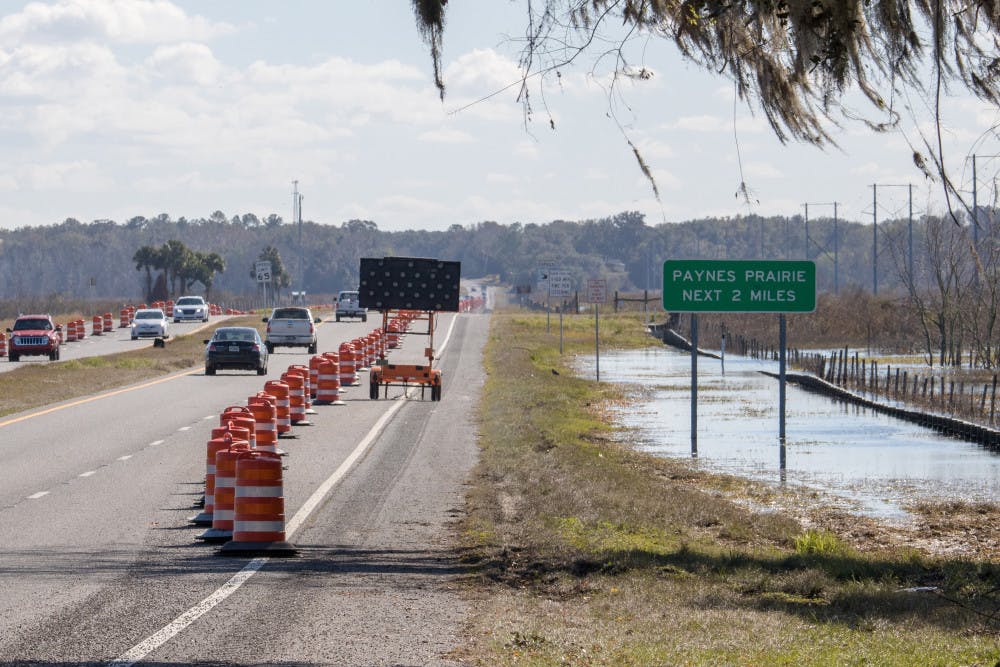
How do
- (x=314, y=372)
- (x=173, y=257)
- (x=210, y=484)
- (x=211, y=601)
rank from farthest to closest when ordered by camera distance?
(x=173, y=257) → (x=314, y=372) → (x=210, y=484) → (x=211, y=601)

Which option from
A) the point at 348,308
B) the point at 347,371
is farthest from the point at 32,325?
the point at 348,308

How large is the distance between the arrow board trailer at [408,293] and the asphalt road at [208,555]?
6.76 m

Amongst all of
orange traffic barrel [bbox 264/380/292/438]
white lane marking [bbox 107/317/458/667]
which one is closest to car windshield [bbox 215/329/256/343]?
orange traffic barrel [bbox 264/380/292/438]

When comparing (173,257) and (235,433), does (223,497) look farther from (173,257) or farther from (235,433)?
(173,257)

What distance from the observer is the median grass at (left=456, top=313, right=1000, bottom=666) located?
9000 millimetres

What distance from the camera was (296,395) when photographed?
91.4ft

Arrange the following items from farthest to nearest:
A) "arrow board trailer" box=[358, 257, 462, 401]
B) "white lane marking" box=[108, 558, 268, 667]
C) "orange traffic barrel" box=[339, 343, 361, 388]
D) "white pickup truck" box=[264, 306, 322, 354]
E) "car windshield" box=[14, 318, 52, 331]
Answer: "white pickup truck" box=[264, 306, 322, 354] → "car windshield" box=[14, 318, 52, 331] → "orange traffic barrel" box=[339, 343, 361, 388] → "arrow board trailer" box=[358, 257, 462, 401] → "white lane marking" box=[108, 558, 268, 667]

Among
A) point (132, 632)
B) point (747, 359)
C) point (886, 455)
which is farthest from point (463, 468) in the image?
point (747, 359)

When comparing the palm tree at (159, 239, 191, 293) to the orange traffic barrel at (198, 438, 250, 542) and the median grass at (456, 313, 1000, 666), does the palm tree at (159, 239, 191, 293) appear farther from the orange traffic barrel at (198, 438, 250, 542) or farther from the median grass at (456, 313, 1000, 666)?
the orange traffic barrel at (198, 438, 250, 542)

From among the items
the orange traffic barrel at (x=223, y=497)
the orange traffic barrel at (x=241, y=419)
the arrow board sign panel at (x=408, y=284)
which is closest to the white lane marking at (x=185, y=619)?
the orange traffic barrel at (x=223, y=497)

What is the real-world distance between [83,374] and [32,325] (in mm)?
10537

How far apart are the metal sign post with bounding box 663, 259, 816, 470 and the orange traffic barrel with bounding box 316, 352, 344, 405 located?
9145mm

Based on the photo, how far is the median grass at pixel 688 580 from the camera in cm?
900

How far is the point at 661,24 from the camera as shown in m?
12.6
